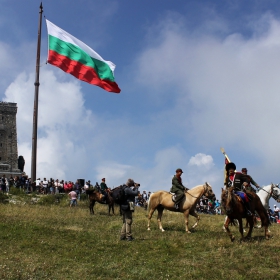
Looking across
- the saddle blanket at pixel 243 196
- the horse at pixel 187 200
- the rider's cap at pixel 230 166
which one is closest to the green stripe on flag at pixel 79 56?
the horse at pixel 187 200

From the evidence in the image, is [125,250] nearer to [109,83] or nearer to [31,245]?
[31,245]

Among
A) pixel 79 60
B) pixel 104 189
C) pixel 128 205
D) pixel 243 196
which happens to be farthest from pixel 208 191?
pixel 79 60

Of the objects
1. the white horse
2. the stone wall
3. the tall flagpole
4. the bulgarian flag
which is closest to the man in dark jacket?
the white horse

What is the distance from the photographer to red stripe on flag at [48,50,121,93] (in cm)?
2561

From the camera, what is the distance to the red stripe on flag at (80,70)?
25.6 meters

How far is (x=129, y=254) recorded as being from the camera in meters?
12.7

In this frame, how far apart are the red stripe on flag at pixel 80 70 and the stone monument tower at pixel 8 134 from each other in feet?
221

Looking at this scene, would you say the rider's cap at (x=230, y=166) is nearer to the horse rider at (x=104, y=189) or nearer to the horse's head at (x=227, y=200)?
the horse's head at (x=227, y=200)

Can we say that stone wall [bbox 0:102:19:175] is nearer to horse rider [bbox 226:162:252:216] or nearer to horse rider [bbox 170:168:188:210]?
horse rider [bbox 170:168:188:210]

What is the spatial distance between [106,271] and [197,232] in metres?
7.14

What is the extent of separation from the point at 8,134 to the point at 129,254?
83.5 meters

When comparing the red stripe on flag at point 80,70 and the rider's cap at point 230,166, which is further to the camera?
Answer: the red stripe on flag at point 80,70

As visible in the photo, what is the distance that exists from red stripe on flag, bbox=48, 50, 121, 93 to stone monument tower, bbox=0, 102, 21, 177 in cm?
6737

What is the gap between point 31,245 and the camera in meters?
14.1
